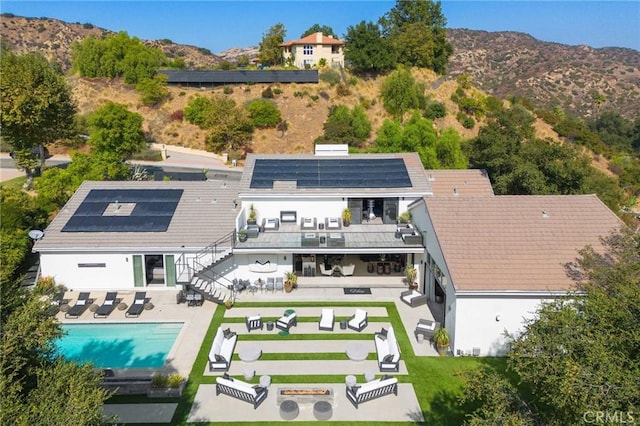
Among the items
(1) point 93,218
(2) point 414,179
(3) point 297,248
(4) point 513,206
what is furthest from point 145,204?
(4) point 513,206

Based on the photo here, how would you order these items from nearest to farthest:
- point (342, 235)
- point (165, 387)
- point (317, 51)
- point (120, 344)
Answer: point (165, 387)
point (120, 344)
point (342, 235)
point (317, 51)

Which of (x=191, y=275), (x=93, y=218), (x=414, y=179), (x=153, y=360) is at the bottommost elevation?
(x=153, y=360)

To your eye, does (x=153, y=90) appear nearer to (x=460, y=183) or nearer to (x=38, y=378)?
(x=460, y=183)

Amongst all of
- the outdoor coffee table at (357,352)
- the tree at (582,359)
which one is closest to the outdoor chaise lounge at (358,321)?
the outdoor coffee table at (357,352)

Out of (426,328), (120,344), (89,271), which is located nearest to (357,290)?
(426,328)

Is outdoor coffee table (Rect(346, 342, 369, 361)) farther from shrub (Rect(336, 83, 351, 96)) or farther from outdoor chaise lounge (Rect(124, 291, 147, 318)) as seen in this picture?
shrub (Rect(336, 83, 351, 96))

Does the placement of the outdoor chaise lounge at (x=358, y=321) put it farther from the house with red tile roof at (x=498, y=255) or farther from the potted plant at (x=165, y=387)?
the potted plant at (x=165, y=387)

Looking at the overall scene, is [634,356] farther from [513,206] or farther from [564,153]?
[564,153]
